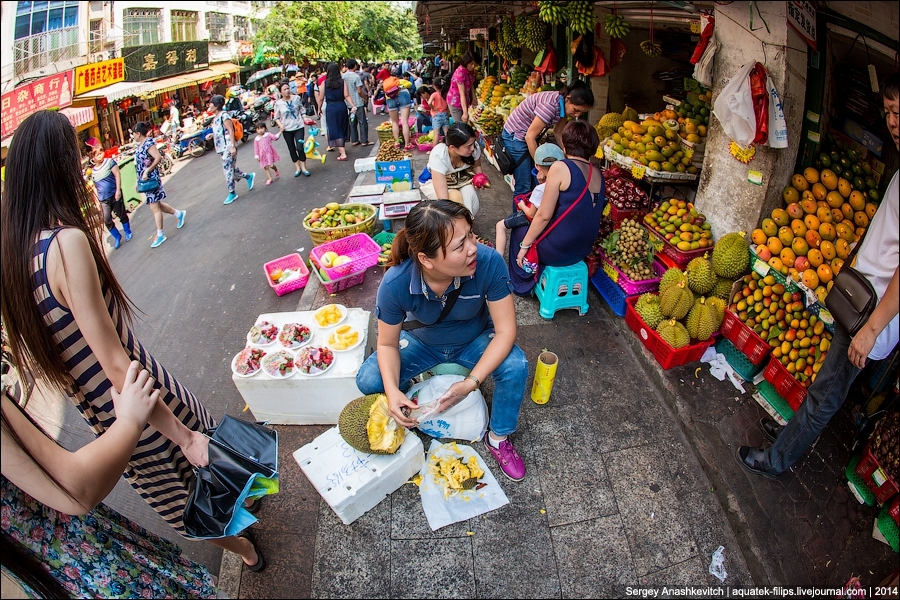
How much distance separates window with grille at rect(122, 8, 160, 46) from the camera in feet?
57.3

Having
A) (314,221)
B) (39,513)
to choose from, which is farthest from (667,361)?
(314,221)

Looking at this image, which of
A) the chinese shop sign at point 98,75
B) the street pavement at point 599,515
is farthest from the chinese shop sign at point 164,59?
the street pavement at point 599,515

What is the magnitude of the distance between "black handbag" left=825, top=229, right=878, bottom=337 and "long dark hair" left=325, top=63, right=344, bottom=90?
933 centimetres

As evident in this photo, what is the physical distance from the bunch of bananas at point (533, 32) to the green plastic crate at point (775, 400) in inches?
236

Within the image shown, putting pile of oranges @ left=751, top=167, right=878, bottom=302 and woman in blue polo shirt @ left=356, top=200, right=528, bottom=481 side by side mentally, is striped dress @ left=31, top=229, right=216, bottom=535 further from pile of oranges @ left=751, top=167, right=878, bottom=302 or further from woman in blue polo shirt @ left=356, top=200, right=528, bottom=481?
pile of oranges @ left=751, top=167, right=878, bottom=302

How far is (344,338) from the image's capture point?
3.38 metres

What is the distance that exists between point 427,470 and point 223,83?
3203 cm

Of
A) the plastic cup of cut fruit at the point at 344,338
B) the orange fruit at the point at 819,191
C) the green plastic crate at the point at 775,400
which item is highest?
the orange fruit at the point at 819,191

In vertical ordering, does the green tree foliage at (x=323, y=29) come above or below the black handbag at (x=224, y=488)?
above

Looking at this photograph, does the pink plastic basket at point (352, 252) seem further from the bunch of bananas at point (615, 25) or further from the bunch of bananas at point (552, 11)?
the bunch of bananas at point (615, 25)

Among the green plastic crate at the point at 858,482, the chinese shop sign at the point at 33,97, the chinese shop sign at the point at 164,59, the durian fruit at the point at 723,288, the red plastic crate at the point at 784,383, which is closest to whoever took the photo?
the green plastic crate at the point at 858,482

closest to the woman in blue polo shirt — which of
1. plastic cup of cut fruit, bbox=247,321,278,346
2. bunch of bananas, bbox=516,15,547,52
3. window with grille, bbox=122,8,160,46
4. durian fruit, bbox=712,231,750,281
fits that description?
plastic cup of cut fruit, bbox=247,321,278,346

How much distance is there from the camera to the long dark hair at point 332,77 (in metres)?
9.48

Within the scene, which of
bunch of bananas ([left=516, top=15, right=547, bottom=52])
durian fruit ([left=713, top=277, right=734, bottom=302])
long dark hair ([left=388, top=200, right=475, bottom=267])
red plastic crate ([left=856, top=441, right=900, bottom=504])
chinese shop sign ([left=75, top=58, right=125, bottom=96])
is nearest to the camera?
long dark hair ([left=388, top=200, right=475, bottom=267])
